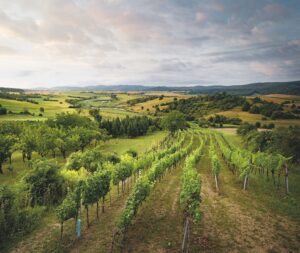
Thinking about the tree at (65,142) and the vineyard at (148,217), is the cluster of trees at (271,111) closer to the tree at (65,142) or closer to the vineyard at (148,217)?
the vineyard at (148,217)

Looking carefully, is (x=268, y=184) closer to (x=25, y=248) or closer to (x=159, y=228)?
(x=159, y=228)

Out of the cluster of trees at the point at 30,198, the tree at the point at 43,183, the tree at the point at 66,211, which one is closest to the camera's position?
the tree at the point at 66,211

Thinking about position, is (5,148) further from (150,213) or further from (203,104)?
(203,104)

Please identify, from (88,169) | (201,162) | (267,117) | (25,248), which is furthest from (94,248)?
(267,117)

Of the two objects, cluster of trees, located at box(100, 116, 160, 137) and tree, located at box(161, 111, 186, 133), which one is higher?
tree, located at box(161, 111, 186, 133)

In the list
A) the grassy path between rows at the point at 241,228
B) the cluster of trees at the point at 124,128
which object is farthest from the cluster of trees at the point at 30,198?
the cluster of trees at the point at 124,128

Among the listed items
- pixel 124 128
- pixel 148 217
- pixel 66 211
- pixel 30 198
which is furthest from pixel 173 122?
pixel 66 211

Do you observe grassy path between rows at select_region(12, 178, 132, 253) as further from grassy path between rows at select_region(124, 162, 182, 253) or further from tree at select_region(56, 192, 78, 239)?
grassy path between rows at select_region(124, 162, 182, 253)

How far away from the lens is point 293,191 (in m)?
25.7

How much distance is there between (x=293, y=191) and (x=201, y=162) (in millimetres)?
17675

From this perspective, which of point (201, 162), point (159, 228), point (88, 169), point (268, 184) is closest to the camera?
point (159, 228)

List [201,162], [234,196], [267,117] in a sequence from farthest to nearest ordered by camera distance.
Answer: [267,117] → [201,162] → [234,196]

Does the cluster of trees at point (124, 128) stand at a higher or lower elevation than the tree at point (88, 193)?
lower

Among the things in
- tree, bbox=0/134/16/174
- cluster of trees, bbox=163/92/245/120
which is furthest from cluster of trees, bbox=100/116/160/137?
cluster of trees, bbox=163/92/245/120
